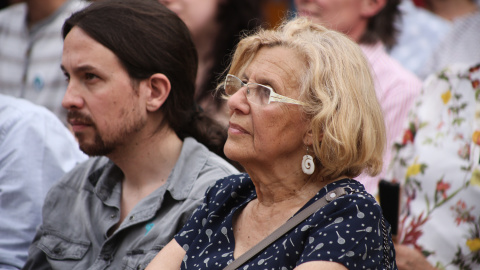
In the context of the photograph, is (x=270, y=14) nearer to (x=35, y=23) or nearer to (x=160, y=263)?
(x=35, y=23)

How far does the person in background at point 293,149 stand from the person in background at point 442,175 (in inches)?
30.1

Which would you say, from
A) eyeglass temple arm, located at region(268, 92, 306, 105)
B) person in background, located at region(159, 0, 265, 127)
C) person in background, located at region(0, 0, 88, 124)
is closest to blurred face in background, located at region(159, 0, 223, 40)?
person in background, located at region(159, 0, 265, 127)

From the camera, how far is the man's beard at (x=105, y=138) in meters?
2.78

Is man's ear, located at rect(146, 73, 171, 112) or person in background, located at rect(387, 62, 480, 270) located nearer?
person in background, located at rect(387, 62, 480, 270)

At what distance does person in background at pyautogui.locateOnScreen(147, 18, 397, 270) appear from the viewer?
6.61ft

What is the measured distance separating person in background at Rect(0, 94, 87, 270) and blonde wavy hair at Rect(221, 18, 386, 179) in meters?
1.51

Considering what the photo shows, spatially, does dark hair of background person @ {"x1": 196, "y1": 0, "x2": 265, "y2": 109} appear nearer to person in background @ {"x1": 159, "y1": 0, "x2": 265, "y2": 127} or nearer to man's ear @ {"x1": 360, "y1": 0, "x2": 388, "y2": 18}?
person in background @ {"x1": 159, "y1": 0, "x2": 265, "y2": 127}

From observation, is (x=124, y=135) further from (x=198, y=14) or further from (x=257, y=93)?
(x=198, y=14)

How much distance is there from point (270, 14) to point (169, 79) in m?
4.88

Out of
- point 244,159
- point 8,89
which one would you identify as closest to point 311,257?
point 244,159

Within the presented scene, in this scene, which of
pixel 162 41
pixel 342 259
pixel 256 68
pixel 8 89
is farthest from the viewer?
pixel 8 89

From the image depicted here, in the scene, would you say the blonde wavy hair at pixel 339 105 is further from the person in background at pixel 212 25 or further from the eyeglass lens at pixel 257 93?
the person in background at pixel 212 25

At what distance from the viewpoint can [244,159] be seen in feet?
7.23

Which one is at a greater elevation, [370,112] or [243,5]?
[370,112]
